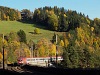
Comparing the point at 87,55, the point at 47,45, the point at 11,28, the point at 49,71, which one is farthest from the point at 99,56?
the point at 11,28

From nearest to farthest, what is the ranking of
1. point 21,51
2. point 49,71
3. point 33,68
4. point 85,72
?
1. point 85,72
2. point 49,71
3. point 33,68
4. point 21,51

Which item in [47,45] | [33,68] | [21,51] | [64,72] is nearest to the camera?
[64,72]

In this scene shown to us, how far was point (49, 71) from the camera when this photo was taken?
43750mm

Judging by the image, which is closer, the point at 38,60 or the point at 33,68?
the point at 33,68

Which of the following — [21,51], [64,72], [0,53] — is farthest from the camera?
[21,51]

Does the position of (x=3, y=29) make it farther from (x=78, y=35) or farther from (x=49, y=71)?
(x=49, y=71)

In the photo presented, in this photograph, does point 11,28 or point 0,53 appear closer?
point 0,53

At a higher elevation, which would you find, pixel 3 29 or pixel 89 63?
pixel 3 29

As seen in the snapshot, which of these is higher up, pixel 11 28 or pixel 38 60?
pixel 11 28

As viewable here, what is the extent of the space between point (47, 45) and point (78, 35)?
1730 inches

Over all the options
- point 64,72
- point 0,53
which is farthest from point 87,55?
point 64,72

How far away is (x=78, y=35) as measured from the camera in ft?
609

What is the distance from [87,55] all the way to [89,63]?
3127 mm

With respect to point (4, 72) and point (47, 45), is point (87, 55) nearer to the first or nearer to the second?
point (47, 45)
